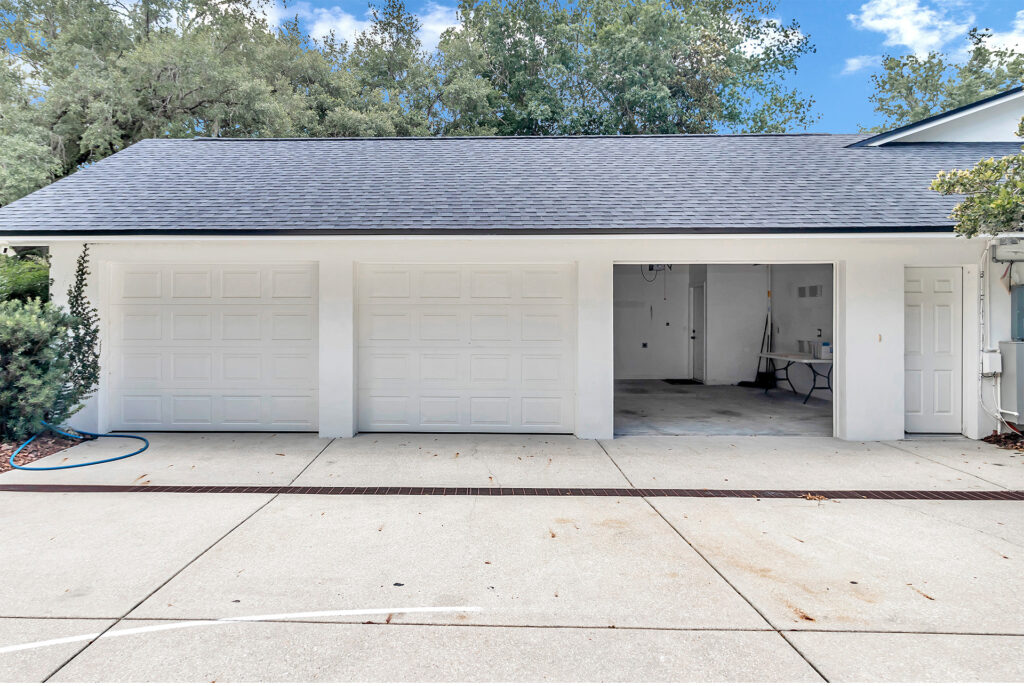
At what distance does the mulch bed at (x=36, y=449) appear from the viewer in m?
6.07

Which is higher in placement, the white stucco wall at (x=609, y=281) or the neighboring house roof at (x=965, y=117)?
the neighboring house roof at (x=965, y=117)

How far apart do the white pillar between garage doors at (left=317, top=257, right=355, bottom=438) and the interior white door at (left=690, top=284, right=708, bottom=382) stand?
344 inches

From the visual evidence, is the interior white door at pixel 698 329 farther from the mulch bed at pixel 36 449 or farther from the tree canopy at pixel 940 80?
the tree canopy at pixel 940 80

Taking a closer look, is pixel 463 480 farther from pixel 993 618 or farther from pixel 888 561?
pixel 993 618

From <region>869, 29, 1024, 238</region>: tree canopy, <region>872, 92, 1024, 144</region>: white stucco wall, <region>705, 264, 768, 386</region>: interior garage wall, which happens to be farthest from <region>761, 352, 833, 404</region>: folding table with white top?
<region>869, 29, 1024, 238</region>: tree canopy

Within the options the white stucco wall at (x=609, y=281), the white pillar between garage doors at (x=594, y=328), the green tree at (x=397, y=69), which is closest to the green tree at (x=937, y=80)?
the green tree at (x=397, y=69)

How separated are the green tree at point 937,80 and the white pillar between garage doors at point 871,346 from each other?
64.0ft

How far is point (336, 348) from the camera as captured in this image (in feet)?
24.2

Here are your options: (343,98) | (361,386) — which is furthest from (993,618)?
(343,98)

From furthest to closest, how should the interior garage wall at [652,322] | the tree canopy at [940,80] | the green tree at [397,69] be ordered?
the tree canopy at [940,80], the green tree at [397,69], the interior garage wall at [652,322]

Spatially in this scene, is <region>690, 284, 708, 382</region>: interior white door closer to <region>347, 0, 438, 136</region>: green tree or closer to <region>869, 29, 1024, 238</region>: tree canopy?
<region>347, 0, 438, 136</region>: green tree

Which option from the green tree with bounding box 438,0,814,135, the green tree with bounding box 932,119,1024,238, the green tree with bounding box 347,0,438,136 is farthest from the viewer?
the green tree with bounding box 438,0,814,135

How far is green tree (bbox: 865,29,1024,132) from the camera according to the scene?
2162 centimetres

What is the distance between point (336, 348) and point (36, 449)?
3193 millimetres
